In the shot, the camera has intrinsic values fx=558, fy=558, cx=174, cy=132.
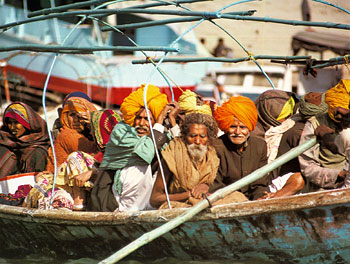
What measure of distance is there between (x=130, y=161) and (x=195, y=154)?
0.57 meters

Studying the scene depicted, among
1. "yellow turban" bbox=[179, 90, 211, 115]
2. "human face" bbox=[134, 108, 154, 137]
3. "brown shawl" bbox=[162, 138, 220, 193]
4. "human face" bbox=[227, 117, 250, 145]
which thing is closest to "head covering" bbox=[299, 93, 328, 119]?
"human face" bbox=[227, 117, 250, 145]

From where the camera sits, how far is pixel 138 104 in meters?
4.87

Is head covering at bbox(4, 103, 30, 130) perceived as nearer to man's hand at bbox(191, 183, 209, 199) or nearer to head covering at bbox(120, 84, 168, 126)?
head covering at bbox(120, 84, 168, 126)

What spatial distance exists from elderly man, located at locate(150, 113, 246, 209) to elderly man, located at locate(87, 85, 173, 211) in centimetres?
15

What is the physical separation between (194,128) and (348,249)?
1513 mm

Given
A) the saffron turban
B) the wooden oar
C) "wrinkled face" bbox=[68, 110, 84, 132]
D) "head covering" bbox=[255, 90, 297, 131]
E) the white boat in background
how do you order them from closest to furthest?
the wooden oar → the saffron turban → "head covering" bbox=[255, 90, 297, 131] → "wrinkled face" bbox=[68, 110, 84, 132] → the white boat in background

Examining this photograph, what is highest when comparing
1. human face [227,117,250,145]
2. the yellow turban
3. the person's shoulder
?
the yellow turban

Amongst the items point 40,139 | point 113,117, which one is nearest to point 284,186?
point 113,117

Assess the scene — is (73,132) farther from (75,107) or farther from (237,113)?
(237,113)

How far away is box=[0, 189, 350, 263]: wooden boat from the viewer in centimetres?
411

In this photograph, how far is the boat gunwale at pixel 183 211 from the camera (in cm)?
401

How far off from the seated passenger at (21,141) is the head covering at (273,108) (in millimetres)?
2416

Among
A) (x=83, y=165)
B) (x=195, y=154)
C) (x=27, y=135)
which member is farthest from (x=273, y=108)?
(x=27, y=135)

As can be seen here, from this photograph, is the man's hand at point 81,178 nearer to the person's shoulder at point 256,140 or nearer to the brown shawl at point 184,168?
the brown shawl at point 184,168
